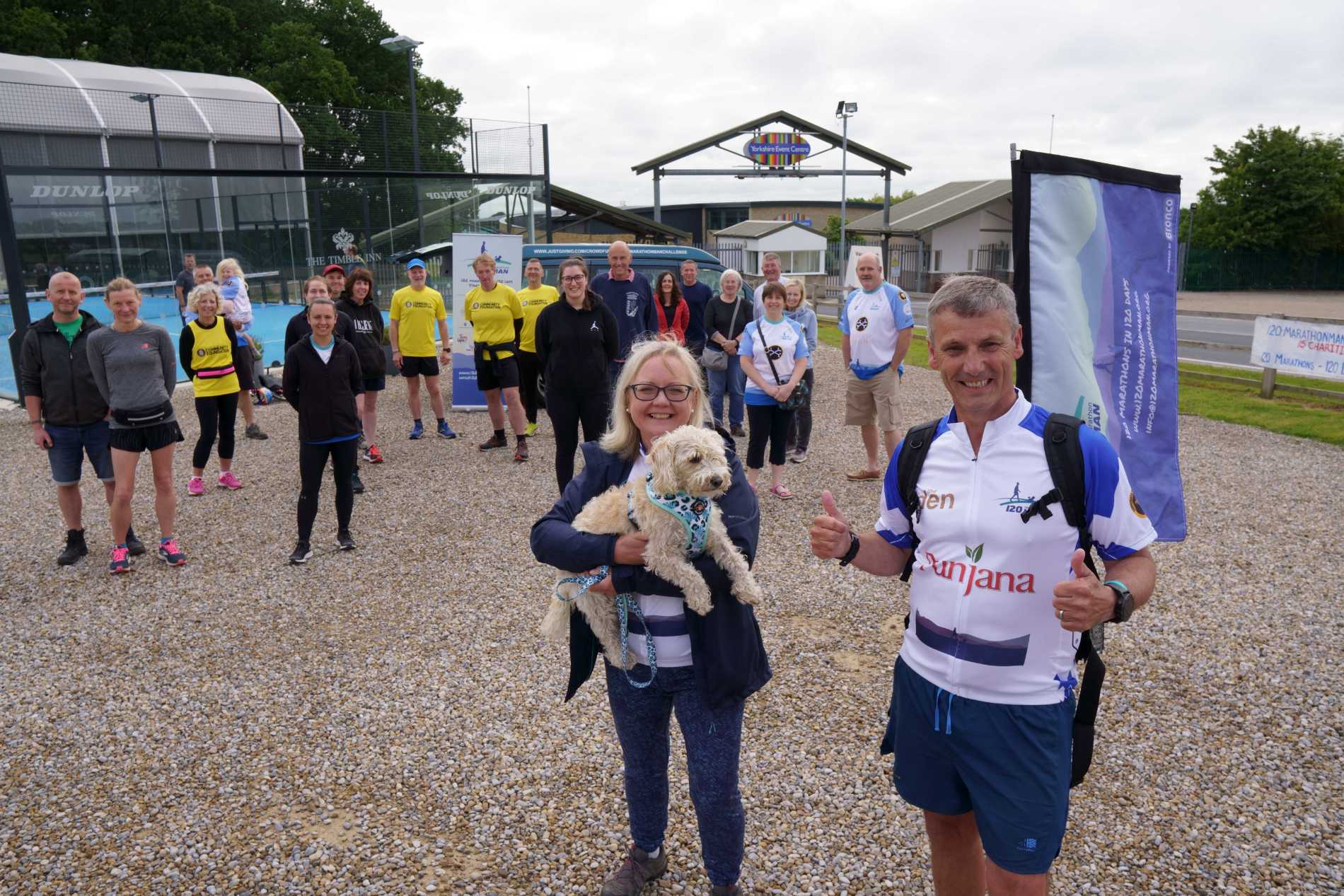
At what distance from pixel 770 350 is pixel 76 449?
18.0 ft

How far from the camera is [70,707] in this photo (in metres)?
4.49

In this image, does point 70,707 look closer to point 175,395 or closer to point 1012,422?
point 1012,422

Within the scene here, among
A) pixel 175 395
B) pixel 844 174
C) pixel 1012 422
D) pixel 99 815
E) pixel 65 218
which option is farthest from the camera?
pixel 844 174

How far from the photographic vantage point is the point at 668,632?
8.48ft

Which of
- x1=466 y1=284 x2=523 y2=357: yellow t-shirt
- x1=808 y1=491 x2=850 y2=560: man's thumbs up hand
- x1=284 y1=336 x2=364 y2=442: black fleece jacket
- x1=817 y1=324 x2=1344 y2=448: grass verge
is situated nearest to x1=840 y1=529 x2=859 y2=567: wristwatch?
x1=808 y1=491 x2=850 y2=560: man's thumbs up hand

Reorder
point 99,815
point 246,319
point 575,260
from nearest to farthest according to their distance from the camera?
point 99,815 < point 575,260 < point 246,319

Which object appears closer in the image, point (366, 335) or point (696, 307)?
point (366, 335)

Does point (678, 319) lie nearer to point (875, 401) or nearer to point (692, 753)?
point (875, 401)

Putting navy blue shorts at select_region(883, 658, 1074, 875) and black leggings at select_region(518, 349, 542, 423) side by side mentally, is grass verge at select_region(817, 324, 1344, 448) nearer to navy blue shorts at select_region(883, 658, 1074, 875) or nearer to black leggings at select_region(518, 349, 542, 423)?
black leggings at select_region(518, 349, 542, 423)

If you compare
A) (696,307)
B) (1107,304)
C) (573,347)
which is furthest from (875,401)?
(1107,304)

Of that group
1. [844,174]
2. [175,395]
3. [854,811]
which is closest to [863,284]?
[854,811]

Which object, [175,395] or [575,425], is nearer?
[575,425]

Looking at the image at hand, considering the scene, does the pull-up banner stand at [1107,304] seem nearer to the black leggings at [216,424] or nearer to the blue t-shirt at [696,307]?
the blue t-shirt at [696,307]

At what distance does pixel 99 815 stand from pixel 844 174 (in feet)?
116
